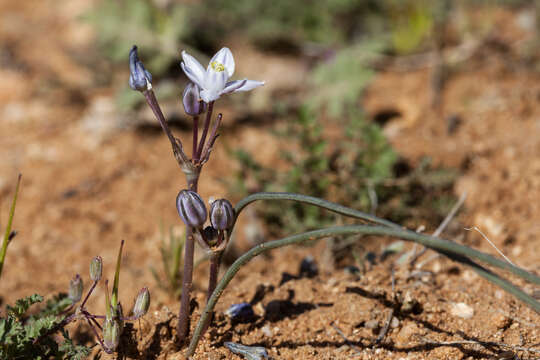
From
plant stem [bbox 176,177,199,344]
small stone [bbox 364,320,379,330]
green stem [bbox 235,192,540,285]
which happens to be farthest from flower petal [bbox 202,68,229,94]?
small stone [bbox 364,320,379,330]

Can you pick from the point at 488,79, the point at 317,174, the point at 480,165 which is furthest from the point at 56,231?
the point at 488,79

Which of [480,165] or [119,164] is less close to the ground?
[119,164]

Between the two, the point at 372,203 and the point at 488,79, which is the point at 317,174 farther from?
the point at 488,79

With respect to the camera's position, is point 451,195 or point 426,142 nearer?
point 451,195

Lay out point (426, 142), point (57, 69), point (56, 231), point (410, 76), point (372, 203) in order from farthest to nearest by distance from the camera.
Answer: point (57, 69)
point (410, 76)
point (426, 142)
point (56, 231)
point (372, 203)

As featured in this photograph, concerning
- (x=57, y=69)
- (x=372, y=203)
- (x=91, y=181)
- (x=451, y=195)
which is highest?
(x=57, y=69)

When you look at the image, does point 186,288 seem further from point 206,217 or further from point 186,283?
point 206,217

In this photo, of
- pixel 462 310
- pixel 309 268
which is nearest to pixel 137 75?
pixel 309 268

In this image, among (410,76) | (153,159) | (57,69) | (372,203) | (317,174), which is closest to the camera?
(372,203)
